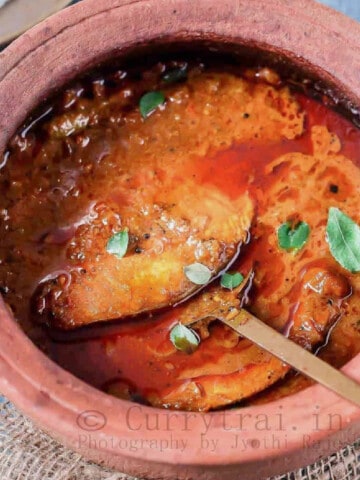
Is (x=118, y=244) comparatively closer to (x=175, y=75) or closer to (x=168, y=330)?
(x=168, y=330)

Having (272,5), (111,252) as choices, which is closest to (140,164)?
(111,252)

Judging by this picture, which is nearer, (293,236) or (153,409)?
(153,409)

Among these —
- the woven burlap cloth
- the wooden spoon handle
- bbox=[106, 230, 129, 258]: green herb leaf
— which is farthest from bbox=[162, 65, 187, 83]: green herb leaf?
the woven burlap cloth

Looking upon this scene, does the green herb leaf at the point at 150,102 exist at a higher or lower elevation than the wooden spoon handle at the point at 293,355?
higher

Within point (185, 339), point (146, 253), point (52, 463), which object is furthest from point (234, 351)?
point (52, 463)

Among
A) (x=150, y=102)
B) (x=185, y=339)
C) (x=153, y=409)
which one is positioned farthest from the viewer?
(x=150, y=102)

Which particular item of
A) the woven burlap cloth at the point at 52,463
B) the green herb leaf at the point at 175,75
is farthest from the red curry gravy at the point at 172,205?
the woven burlap cloth at the point at 52,463

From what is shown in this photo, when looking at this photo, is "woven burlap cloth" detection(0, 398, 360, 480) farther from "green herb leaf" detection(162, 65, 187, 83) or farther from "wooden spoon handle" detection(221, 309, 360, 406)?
"green herb leaf" detection(162, 65, 187, 83)

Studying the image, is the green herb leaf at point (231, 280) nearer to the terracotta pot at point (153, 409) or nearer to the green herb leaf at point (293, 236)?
the green herb leaf at point (293, 236)
